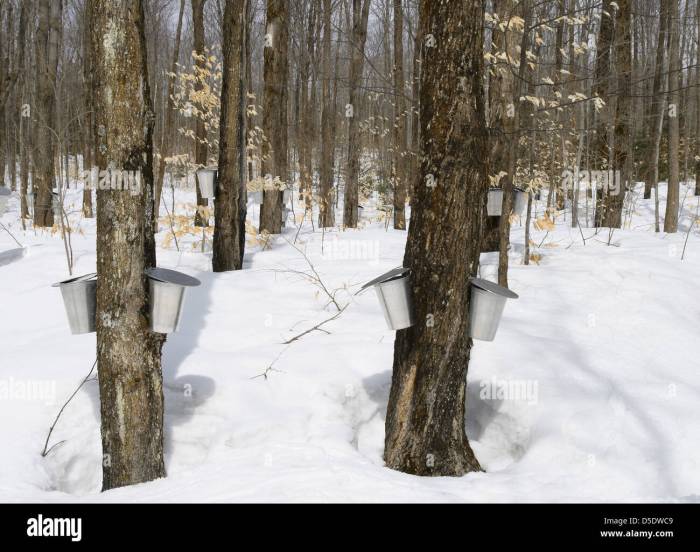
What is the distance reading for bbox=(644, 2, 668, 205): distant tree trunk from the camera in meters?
10.8

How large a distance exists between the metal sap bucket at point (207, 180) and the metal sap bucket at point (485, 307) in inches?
164

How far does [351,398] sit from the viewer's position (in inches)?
147

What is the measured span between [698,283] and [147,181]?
5.34 metres

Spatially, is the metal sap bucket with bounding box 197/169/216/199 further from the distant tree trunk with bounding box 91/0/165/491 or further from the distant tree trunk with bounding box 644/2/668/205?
the distant tree trunk with bounding box 644/2/668/205

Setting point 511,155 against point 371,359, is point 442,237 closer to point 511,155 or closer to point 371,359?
point 371,359

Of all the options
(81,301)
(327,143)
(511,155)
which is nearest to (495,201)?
(511,155)

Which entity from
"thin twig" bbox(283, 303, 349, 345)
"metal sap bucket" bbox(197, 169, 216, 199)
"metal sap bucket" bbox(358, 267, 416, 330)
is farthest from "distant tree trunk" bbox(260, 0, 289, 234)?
"metal sap bucket" bbox(358, 267, 416, 330)

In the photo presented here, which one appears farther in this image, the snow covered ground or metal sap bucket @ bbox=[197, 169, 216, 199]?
metal sap bucket @ bbox=[197, 169, 216, 199]

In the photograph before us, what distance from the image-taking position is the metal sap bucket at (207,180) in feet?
20.7

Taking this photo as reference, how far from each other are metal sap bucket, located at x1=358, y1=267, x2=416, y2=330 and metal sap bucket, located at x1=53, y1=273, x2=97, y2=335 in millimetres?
1414

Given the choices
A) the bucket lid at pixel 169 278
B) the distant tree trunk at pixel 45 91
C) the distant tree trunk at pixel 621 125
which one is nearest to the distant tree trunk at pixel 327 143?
the distant tree trunk at pixel 621 125

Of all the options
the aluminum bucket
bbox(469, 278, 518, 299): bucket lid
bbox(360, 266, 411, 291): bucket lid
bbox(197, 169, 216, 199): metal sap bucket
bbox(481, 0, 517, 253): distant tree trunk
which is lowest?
bbox(469, 278, 518, 299): bucket lid

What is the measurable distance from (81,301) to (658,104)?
556 inches
